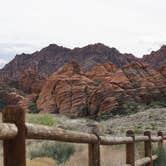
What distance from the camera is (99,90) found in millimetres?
73000

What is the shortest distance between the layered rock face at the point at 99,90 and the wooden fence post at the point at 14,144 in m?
64.6

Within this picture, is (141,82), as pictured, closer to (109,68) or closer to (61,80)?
(61,80)

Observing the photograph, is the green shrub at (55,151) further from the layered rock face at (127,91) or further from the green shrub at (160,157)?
the layered rock face at (127,91)

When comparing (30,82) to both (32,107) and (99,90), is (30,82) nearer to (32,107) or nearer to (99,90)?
(32,107)

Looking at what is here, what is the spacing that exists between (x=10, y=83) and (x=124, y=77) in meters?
42.5

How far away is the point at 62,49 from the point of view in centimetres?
18362

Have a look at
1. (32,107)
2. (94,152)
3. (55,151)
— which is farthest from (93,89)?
(94,152)

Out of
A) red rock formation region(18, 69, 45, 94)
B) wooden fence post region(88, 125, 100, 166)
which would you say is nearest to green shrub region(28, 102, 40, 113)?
red rock formation region(18, 69, 45, 94)

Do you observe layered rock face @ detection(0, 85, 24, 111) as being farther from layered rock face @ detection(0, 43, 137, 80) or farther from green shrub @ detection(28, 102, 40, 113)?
layered rock face @ detection(0, 43, 137, 80)

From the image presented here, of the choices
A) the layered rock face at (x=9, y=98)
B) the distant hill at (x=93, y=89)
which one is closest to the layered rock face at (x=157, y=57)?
the distant hill at (x=93, y=89)

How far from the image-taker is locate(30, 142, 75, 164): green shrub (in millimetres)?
14297

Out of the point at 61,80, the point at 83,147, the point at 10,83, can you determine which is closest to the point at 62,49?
the point at 10,83

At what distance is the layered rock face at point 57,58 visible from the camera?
16050 cm

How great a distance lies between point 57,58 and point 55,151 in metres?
165
